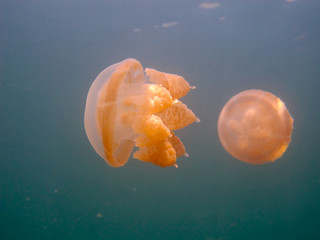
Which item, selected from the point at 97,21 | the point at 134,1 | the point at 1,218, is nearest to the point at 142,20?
the point at 134,1

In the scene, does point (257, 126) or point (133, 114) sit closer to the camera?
point (133, 114)

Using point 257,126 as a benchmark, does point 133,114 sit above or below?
above

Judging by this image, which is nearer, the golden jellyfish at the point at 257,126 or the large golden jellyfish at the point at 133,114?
the large golden jellyfish at the point at 133,114

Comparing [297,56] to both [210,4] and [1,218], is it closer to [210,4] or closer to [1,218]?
[210,4]
